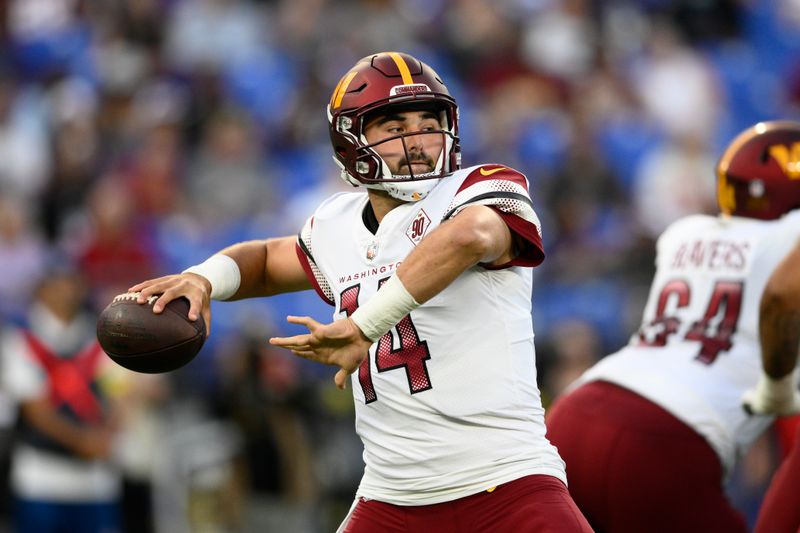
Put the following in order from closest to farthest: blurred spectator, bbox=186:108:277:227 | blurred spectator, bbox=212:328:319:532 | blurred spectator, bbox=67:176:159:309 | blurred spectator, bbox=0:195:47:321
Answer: blurred spectator, bbox=212:328:319:532, blurred spectator, bbox=0:195:47:321, blurred spectator, bbox=67:176:159:309, blurred spectator, bbox=186:108:277:227

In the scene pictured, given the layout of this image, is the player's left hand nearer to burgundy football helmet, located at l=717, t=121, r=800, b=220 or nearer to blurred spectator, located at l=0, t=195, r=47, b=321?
burgundy football helmet, located at l=717, t=121, r=800, b=220

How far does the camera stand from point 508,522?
3.52 metres

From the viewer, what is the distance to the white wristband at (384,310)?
3.32 meters

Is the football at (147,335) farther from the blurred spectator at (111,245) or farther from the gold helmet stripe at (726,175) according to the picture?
the blurred spectator at (111,245)

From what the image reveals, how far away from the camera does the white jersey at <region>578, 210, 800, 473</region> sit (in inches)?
176

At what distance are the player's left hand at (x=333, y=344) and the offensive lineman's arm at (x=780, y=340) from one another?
1.55 metres

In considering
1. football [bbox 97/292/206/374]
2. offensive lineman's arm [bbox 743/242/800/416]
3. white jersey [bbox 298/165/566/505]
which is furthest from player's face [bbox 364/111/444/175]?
offensive lineman's arm [bbox 743/242/800/416]

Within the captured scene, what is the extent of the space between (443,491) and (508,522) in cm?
22

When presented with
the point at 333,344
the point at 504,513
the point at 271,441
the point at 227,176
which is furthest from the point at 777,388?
the point at 227,176

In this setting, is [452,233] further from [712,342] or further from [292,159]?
[292,159]

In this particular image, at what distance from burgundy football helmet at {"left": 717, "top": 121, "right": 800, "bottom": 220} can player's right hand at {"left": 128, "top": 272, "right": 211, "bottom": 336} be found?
6.74 ft

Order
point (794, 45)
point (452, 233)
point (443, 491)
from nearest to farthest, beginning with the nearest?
point (452, 233)
point (443, 491)
point (794, 45)

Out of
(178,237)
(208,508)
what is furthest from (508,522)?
(178,237)

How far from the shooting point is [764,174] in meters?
4.64
